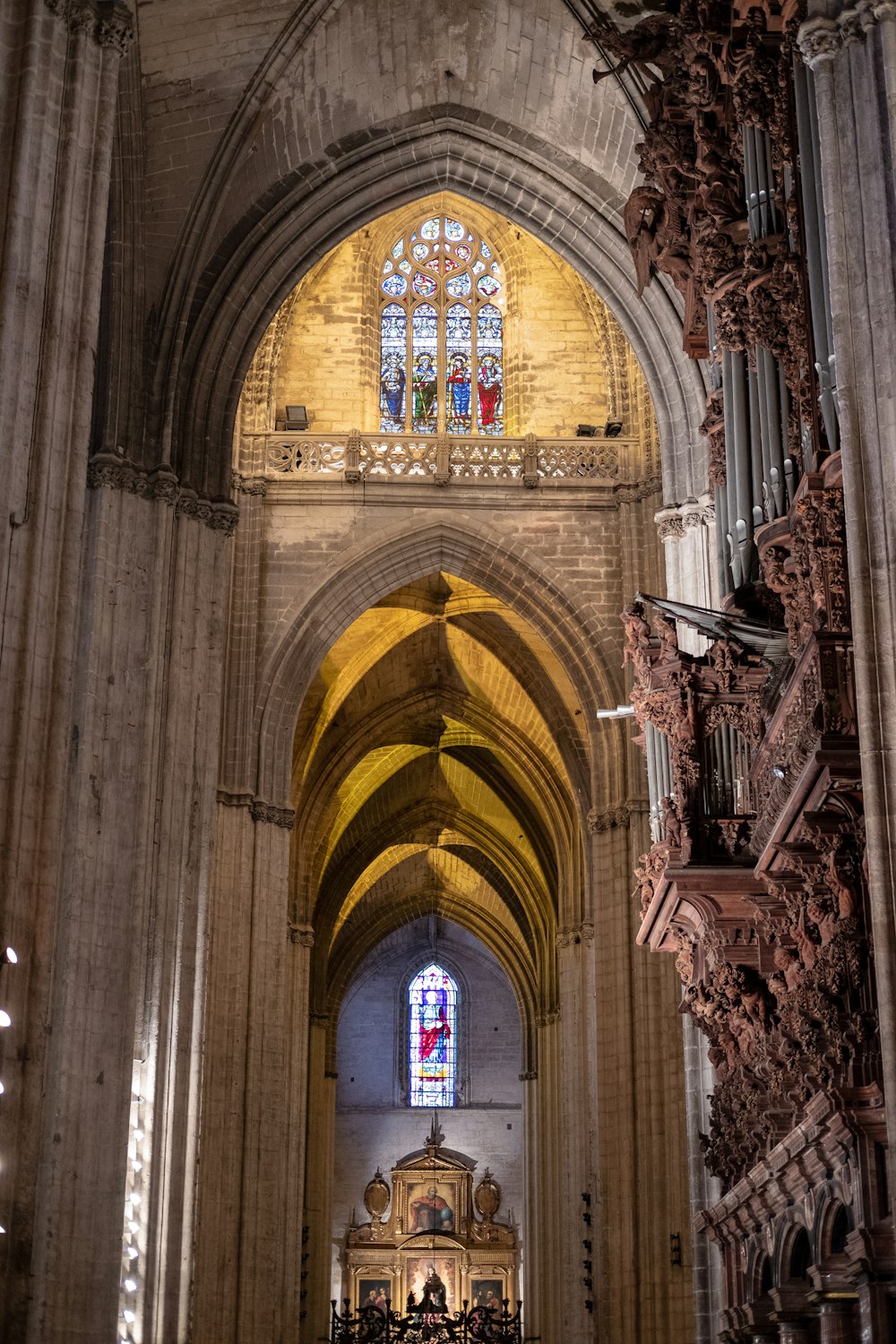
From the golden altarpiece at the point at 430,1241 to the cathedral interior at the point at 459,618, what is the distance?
16.0 ft

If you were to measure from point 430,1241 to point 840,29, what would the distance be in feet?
107

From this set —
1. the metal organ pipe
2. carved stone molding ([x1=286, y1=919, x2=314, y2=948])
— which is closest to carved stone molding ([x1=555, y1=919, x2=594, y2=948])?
carved stone molding ([x1=286, y1=919, x2=314, y2=948])

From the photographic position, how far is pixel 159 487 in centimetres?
1662

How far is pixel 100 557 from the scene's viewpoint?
15.8 m

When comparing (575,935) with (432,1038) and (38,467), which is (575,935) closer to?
(432,1038)

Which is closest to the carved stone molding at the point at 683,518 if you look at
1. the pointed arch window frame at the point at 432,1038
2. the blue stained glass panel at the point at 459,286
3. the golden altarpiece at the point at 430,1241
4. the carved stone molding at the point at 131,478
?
the carved stone molding at the point at 131,478

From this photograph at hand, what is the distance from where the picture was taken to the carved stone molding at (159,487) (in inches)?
640

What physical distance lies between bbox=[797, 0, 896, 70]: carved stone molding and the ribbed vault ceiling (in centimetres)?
1546

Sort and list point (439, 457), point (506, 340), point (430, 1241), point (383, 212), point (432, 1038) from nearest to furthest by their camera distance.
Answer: point (383, 212), point (439, 457), point (506, 340), point (430, 1241), point (432, 1038)

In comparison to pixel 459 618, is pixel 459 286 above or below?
above

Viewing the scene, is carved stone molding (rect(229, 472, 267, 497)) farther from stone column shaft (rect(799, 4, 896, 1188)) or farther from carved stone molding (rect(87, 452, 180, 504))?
stone column shaft (rect(799, 4, 896, 1188))

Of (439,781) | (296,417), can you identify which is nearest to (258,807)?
(296,417)

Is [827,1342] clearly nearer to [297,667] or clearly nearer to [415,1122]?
[297,667]

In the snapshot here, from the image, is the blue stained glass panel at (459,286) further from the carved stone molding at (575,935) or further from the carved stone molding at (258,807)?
the carved stone molding at (575,935)
